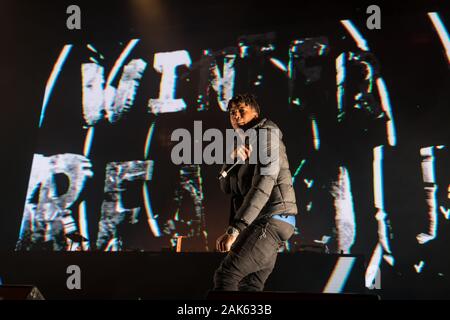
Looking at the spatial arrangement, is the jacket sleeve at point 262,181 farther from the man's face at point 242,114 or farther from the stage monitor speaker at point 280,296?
the stage monitor speaker at point 280,296

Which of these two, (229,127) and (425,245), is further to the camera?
(229,127)

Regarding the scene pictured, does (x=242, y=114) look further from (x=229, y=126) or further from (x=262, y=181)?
(x=229, y=126)

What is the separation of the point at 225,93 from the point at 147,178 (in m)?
1.15

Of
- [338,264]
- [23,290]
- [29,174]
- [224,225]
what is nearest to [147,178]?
[224,225]

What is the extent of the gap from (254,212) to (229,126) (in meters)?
2.43

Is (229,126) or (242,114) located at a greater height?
(229,126)

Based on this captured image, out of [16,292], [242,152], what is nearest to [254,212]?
[242,152]

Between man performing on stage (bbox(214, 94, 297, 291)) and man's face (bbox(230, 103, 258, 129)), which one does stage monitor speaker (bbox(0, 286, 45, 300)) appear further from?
man's face (bbox(230, 103, 258, 129))

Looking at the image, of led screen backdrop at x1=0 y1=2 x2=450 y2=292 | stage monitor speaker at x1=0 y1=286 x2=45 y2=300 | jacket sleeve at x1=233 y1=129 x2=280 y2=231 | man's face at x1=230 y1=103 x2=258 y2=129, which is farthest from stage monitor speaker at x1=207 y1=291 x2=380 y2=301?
Answer: led screen backdrop at x1=0 y1=2 x2=450 y2=292

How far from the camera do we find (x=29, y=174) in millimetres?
4859

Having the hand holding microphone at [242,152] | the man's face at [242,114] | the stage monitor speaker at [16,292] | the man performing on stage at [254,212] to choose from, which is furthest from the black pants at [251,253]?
the stage monitor speaker at [16,292]

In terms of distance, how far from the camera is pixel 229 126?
4410 millimetres

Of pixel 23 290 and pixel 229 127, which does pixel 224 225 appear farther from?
pixel 23 290

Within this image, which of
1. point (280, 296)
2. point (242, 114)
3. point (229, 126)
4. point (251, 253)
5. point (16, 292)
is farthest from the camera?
point (229, 126)
